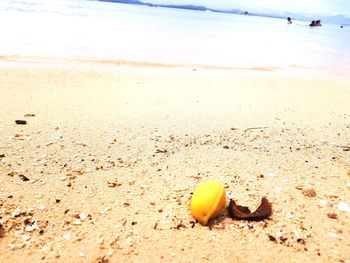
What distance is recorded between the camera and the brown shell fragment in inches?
127

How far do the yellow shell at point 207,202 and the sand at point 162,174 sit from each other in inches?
3.7

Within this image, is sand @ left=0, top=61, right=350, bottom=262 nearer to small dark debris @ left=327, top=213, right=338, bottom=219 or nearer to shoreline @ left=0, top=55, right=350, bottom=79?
small dark debris @ left=327, top=213, right=338, bottom=219

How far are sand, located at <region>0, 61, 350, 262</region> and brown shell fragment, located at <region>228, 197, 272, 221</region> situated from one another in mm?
57

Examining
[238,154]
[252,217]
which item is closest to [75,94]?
[238,154]

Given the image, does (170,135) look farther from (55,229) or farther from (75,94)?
(75,94)

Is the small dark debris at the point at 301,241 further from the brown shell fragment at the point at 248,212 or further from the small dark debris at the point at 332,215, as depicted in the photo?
the small dark debris at the point at 332,215

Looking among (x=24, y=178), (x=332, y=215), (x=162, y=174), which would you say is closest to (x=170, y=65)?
(x=162, y=174)

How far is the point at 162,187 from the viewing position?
12.6ft

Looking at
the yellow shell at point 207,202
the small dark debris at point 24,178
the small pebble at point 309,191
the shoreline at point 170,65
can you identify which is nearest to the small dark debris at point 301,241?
the yellow shell at point 207,202

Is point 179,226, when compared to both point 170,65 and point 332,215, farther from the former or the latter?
point 170,65

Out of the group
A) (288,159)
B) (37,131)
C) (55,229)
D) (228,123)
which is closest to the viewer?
(55,229)

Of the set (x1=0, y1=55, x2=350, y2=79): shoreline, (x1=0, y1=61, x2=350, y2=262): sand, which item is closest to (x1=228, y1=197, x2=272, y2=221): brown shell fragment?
(x1=0, y1=61, x2=350, y2=262): sand

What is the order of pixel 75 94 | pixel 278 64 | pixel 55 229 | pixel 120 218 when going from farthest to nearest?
→ 1. pixel 278 64
2. pixel 75 94
3. pixel 120 218
4. pixel 55 229

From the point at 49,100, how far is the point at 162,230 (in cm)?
481
